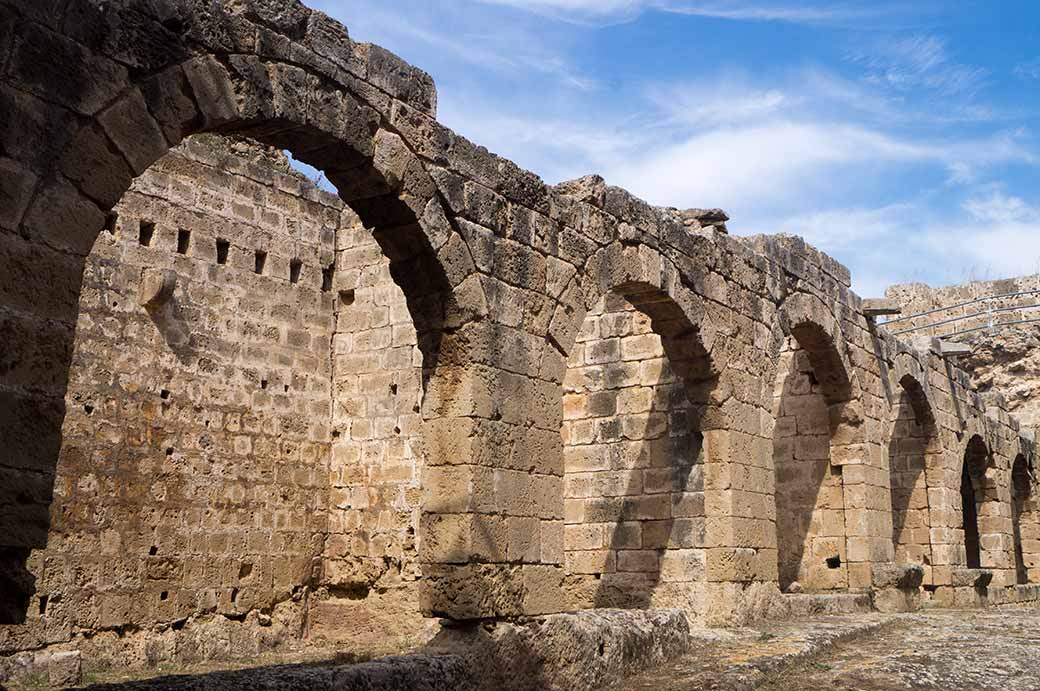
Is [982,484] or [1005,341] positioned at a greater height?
[1005,341]

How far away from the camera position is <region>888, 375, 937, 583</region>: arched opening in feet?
46.4

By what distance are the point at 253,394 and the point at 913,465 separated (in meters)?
8.92

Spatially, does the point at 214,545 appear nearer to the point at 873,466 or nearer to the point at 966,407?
the point at 873,466

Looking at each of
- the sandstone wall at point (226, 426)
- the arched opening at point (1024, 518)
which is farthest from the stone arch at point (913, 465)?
the sandstone wall at point (226, 426)

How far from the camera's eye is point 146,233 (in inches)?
354

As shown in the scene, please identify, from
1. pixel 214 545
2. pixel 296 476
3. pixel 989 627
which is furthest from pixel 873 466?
pixel 214 545

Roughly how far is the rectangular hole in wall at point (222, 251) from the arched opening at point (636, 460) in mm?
3308

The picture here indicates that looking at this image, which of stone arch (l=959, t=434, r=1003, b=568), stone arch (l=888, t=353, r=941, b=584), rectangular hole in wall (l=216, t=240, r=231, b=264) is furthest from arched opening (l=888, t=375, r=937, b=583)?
rectangular hole in wall (l=216, t=240, r=231, b=264)

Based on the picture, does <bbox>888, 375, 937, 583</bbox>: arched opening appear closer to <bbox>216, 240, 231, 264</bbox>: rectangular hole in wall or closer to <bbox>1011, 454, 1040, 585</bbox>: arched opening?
<bbox>1011, 454, 1040, 585</bbox>: arched opening

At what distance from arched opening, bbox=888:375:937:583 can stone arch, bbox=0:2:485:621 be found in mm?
9249

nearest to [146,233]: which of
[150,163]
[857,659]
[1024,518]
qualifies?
[150,163]

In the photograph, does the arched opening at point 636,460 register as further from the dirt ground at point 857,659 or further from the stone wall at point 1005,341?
the stone wall at point 1005,341

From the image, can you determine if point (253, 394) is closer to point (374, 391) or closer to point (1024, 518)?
point (374, 391)

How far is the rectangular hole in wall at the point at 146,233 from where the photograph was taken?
29.3 ft
